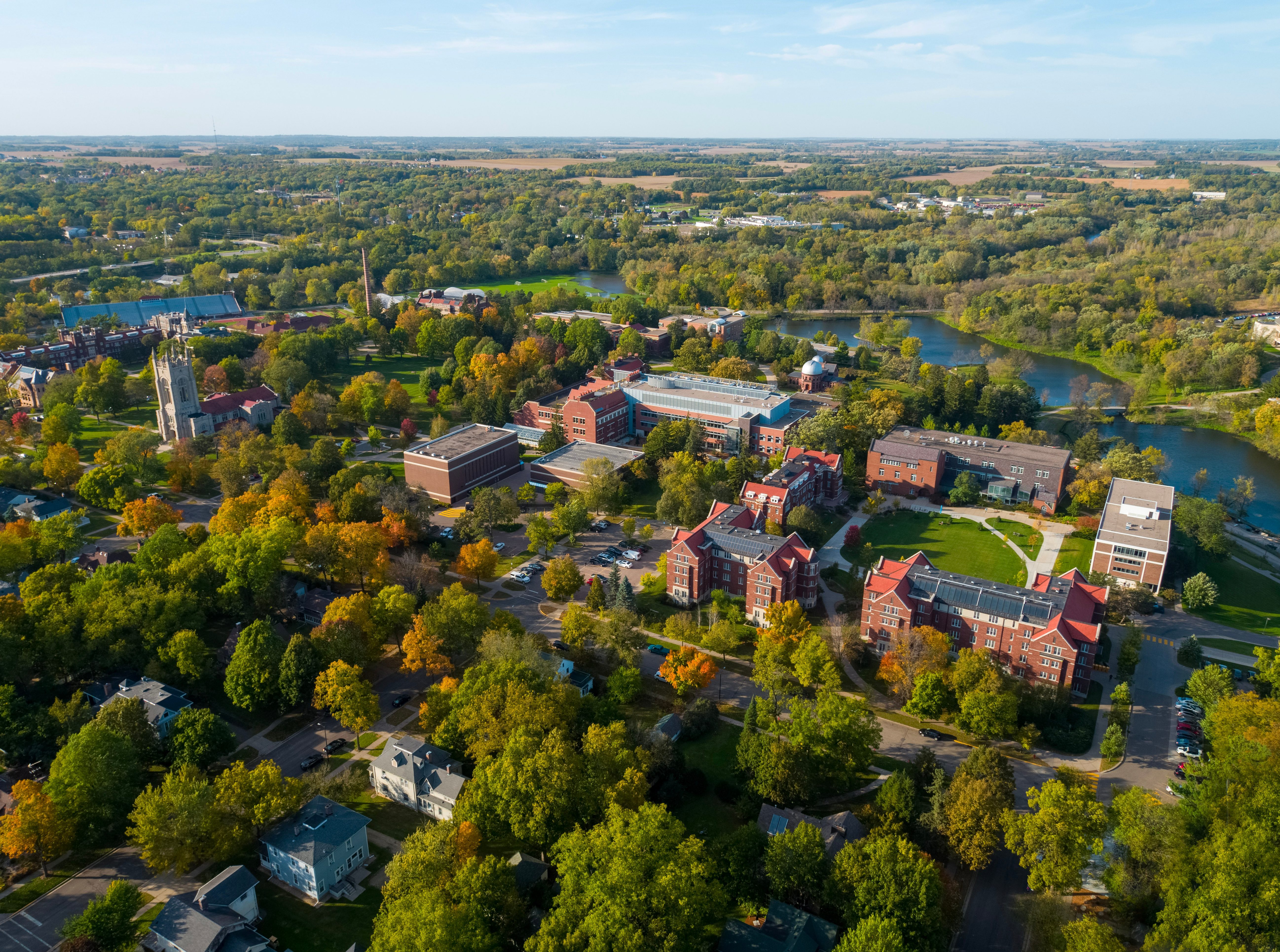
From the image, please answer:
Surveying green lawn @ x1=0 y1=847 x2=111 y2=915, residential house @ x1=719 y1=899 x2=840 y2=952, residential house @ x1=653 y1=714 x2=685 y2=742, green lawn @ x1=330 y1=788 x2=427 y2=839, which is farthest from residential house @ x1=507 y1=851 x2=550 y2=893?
green lawn @ x1=0 y1=847 x2=111 y2=915

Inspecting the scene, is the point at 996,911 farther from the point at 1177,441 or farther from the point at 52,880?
the point at 1177,441

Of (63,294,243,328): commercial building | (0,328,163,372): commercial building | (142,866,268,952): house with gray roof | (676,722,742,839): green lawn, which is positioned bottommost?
(676,722,742,839): green lawn

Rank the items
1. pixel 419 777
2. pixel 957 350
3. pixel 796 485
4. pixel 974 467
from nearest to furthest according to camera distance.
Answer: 1. pixel 419 777
2. pixel 796 485
3. pixel 974 467
4. pixel 957 350

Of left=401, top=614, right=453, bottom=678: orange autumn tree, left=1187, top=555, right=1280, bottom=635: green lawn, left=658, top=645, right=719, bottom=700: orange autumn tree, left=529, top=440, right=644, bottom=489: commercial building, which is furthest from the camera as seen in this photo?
left=529, top=440, right=644, bottom=489: commercial building

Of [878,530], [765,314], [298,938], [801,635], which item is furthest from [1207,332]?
[298,938]

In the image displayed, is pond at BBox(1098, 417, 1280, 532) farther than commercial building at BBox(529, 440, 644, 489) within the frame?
Yes

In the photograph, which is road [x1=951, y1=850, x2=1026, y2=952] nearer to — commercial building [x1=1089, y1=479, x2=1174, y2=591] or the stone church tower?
commercial building [x1=1089, y1=479, x2=1174, y2=591]

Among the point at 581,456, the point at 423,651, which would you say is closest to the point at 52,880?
the point at 423,651
